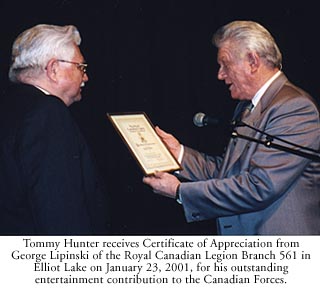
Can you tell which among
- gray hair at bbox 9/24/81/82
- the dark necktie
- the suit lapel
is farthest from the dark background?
gray hair at bbox 9/24/81/82

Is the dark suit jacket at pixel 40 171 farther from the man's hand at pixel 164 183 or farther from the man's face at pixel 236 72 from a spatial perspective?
the man's face at pixel 236 72

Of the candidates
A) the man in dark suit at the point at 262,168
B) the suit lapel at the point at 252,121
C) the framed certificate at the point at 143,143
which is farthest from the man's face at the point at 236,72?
the framed certificate at the point at 143,143

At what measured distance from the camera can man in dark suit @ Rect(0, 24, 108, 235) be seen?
1.92 m

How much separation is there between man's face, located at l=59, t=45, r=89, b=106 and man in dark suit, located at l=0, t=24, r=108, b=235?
127 mm

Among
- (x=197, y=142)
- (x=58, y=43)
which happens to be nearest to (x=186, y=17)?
(x=197, y=142)

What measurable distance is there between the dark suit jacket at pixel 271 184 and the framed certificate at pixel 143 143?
160 mm

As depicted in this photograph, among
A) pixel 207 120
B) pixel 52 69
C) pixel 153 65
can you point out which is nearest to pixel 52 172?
pixel 52 69

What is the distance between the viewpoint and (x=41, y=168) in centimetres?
191

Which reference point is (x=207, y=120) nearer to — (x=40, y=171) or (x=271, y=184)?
(x=271, y=184)

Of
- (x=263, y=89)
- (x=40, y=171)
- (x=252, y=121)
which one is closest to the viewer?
(x=40, y=171)

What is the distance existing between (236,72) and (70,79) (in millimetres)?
842

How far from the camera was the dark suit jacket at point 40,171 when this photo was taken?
192 centimetres

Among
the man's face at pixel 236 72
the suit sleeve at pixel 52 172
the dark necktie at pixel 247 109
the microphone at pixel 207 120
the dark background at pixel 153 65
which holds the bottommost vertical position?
the suit sleeve at pixel 52 172

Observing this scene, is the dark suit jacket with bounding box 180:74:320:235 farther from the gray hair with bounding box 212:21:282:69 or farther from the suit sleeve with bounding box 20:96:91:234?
the suit sleeve with bounding box 20:96:91:234
